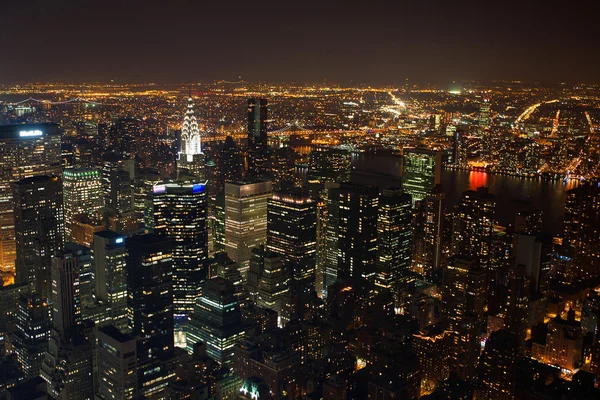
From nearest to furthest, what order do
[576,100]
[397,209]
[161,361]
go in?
[161,361] < [576,100] < [397,209]

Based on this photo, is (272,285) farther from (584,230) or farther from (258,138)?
(258,138)

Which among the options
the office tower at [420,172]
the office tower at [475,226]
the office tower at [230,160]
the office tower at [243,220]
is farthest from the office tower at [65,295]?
the office tower at [420,172]

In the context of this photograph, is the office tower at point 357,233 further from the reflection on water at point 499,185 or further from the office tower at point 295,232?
the reflection on water at point 499,185

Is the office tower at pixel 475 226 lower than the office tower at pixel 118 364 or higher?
higher

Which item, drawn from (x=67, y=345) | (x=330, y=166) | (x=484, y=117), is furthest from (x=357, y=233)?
(x=484, y=117)

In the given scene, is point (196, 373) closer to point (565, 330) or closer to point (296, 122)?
point (565, 330)

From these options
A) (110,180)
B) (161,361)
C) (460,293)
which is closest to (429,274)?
(460,293)
